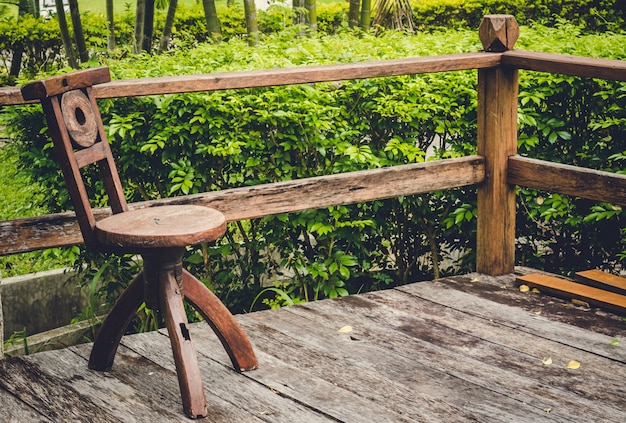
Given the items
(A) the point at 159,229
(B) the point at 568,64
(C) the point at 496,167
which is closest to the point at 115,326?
(A) the point at 159,229

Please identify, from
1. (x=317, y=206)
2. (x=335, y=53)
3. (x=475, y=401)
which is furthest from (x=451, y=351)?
Answer: (x=335, y=53)

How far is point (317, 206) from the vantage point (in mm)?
4023

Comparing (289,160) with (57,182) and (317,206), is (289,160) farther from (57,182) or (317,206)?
(57,182)

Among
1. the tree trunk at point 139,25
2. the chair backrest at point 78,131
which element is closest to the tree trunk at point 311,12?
the tree trunk at point 139,25

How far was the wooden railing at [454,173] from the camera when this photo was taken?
11.5 feet

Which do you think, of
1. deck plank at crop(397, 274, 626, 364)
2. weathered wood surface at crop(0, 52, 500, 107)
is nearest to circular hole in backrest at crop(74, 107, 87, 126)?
weathered wood surface at crop(0, 52, 500, 107)

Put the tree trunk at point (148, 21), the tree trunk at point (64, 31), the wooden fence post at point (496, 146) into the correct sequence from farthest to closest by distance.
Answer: the tree trunk at point (64, 31)
the tree trunk at point (148, 21)
the wooden fence post at point (496, 146)

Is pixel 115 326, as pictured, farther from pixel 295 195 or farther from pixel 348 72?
pixel 348 72

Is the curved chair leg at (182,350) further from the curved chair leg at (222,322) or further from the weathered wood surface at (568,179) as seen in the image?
the weathered wood surface at (568,179)

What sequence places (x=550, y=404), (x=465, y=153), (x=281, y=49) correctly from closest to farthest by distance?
(x=550, y=404) < (x=465, y=153) < (x=281, y=49)

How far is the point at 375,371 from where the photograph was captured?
339 cm

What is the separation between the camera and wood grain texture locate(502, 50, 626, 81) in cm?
369

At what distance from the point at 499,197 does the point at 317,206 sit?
1.00 metres

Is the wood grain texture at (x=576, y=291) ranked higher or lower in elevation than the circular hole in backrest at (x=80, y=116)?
lower
